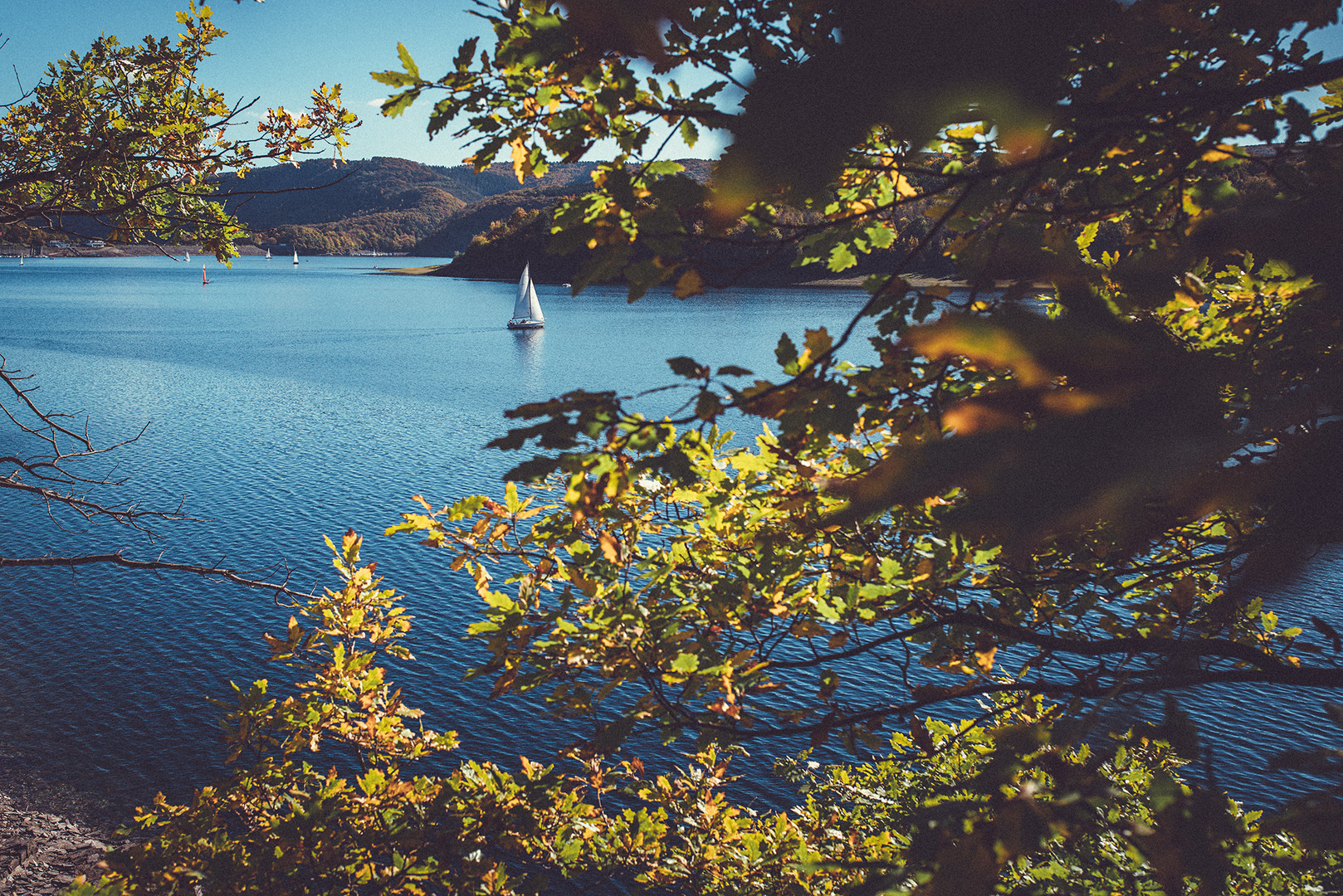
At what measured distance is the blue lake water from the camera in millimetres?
15086

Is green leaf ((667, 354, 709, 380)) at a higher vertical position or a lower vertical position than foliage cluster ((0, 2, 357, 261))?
lower

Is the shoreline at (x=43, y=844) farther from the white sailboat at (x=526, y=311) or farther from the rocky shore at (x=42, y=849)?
the white sailboat at (x=526, y=311)

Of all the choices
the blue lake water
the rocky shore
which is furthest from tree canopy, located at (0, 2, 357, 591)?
the rocky shore

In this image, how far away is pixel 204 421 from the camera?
1356 inches

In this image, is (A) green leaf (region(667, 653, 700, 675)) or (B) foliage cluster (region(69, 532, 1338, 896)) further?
(B) foliage cluster (region(69, 532, 1338, 896))

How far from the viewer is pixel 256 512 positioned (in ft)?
78.6

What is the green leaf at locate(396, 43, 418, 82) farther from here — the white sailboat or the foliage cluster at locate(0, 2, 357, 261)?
the white sailboat

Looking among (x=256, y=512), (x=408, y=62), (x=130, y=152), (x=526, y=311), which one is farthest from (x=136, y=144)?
(x=526, y=311)

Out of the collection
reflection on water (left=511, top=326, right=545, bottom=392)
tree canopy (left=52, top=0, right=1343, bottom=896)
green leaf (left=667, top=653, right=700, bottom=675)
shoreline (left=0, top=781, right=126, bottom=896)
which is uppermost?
tree canopy (left=52, top=0, right=1343, bottom=896)

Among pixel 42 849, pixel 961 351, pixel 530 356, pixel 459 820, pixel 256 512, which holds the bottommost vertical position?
pixel 42 849

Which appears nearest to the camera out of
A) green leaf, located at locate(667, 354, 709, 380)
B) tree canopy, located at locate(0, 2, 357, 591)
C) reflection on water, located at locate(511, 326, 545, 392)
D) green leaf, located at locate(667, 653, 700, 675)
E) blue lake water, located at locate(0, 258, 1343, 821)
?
green leaf, located at locate(667, 354, 709, 380)

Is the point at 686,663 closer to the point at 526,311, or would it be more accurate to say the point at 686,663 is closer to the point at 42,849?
the point at 42,849

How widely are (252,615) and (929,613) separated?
20260 mm

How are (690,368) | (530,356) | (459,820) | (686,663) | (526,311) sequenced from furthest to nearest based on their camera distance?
1. (526,311)
2. (530,356)
3. (459,820)
4. (686,663)
5. (690,368)
